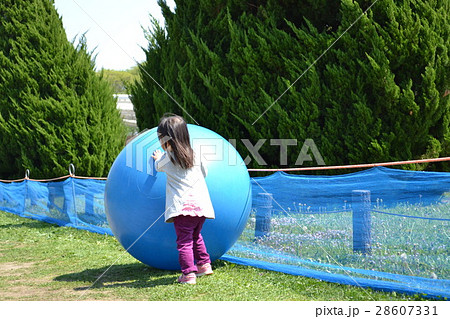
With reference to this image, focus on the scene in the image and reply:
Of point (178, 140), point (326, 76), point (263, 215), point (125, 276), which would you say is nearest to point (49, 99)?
point (326, 76)

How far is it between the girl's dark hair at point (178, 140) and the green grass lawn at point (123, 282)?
1244mm

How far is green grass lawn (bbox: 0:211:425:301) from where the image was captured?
471 centimetres

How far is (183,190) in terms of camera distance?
16.6 ft

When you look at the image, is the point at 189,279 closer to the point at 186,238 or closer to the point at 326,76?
the point at 186,238

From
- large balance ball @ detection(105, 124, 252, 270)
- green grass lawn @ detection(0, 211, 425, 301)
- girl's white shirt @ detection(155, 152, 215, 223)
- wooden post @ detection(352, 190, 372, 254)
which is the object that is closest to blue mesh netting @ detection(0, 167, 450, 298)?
wooden post @ detection(352, 190, 372, 254)

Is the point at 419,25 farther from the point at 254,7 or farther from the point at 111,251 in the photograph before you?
the point at 111,251

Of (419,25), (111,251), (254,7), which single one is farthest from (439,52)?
(111,251)

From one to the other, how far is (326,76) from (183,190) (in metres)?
4.75

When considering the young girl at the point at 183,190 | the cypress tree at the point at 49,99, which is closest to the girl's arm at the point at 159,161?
the young girl at the point at 183,190

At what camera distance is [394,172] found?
203 inches

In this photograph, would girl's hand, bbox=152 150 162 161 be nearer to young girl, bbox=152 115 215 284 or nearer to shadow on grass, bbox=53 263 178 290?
young girl, bbox=152 115 215 284

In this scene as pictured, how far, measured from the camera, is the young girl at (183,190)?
199 inches

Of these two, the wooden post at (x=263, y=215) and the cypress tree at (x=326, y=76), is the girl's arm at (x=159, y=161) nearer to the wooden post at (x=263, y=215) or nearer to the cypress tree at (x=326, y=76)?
the wooden post at (x=263, y=215)

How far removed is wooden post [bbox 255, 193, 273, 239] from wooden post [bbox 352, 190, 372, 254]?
1.44m
